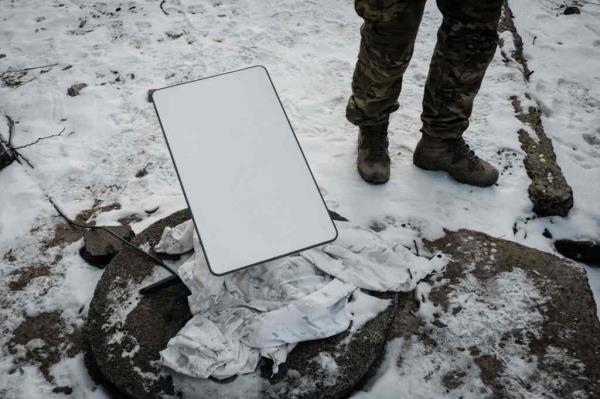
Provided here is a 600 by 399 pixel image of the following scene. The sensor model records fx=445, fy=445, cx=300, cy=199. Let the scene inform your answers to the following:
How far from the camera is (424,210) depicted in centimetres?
249

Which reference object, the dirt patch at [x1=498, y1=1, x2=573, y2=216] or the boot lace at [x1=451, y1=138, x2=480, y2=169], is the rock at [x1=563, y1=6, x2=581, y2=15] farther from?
the boot lace at [x1=451, y1=138, x2=480, y2=169]

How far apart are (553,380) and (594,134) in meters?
1.87

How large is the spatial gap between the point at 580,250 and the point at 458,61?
3.93ft

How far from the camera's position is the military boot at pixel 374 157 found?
8.48 feet

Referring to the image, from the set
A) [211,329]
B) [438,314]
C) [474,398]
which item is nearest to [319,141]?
[438,314]

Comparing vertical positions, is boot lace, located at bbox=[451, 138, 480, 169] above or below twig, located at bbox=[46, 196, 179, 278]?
above

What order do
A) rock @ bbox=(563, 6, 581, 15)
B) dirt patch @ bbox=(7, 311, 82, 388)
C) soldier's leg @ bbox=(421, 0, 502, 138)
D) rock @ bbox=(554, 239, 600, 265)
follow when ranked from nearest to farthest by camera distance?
1. dirt patch @ bbox=(7, 311, 82, 388)
2. soldier's leg @ bbox=(421, 0, 502, 138)
3. rock @ bbox=(554, 239, 600, 265)
4. rock @ bbox=(563, 6, 581, 15)

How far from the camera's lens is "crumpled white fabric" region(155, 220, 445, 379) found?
5.59ft

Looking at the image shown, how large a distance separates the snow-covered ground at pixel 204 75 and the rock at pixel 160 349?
178mm

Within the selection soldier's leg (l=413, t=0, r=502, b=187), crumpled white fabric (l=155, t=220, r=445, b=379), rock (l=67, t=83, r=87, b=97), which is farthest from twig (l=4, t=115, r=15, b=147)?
soldier's leg (l=413, t=0, r=502, b=187)

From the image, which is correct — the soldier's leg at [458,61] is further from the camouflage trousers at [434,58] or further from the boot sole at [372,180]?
the boot sole at [372,180]

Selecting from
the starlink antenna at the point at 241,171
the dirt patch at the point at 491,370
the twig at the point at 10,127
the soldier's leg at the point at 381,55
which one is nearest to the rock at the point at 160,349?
the dirt patch at the point at 491,370

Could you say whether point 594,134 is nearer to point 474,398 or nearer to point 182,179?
point 474,398

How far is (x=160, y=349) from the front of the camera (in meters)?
1.82
